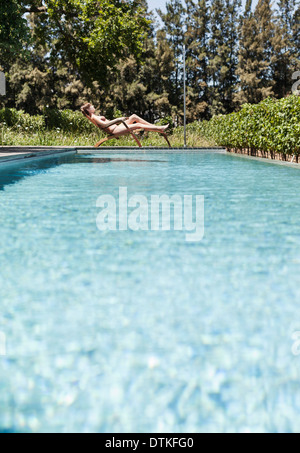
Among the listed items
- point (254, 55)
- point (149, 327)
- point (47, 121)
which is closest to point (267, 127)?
point (149, 327)

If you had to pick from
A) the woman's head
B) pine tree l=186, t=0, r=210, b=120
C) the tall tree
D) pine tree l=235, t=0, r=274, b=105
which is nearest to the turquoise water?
the tall tree

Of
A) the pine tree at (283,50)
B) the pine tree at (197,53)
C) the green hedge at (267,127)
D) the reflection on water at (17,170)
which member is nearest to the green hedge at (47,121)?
the green hedge at (267,127)

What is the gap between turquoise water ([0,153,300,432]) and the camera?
5.65 ft

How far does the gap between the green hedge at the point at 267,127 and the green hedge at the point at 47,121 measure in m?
8.09

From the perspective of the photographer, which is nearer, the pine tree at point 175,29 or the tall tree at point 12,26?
the tall tree at point 12,26

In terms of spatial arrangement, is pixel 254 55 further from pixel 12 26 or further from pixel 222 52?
pixel 12 26

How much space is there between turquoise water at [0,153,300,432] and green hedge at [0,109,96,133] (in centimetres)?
2208

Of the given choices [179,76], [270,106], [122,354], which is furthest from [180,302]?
[179,76]

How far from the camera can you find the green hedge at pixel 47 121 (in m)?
25.9

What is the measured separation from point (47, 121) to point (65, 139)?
12.2 ft

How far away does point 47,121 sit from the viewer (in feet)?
91.0

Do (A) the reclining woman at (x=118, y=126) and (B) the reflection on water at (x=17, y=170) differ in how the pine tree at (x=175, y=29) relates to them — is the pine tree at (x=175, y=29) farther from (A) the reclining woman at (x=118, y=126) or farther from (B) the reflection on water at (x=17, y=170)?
(B) the reflection on water at (x=17, y=170)

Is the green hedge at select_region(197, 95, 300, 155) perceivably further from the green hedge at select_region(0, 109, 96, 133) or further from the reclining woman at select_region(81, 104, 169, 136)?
the green hedge at select_region(0, 109, 96, 133)
